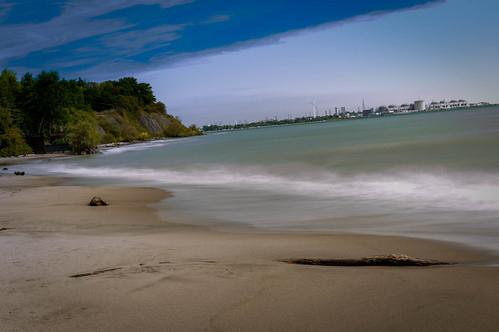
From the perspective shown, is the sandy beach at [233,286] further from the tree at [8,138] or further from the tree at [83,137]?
the tree at [8,138]

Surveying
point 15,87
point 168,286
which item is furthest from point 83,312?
point 15,87

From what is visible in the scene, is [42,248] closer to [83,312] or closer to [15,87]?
[83,312]

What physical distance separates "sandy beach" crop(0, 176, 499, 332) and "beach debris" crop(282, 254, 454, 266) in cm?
14

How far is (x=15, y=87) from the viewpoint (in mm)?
66000

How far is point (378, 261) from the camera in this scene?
4.77 m

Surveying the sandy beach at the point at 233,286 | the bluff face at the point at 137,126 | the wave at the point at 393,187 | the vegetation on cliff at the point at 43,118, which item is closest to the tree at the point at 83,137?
the vegetation on cliff at the point at 43,118

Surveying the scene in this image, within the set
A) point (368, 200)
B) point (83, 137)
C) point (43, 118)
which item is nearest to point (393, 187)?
point (368, 200)

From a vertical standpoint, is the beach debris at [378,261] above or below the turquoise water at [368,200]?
above

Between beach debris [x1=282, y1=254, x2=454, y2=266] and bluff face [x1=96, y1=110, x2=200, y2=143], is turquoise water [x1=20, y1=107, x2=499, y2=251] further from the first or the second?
bluff face [x1=96, y1=110, x2=200, y2=143]

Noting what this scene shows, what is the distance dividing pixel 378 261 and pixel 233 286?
1.67 metres

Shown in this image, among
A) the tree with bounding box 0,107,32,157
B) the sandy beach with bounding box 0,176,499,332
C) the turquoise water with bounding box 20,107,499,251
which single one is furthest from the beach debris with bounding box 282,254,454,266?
the tree with bounding box 0,107,32,157

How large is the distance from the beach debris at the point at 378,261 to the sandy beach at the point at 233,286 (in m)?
0.14

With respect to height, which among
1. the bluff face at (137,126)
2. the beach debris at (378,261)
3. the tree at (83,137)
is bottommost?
the beach debris at (378,261)

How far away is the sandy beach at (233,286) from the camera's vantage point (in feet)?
11.0
